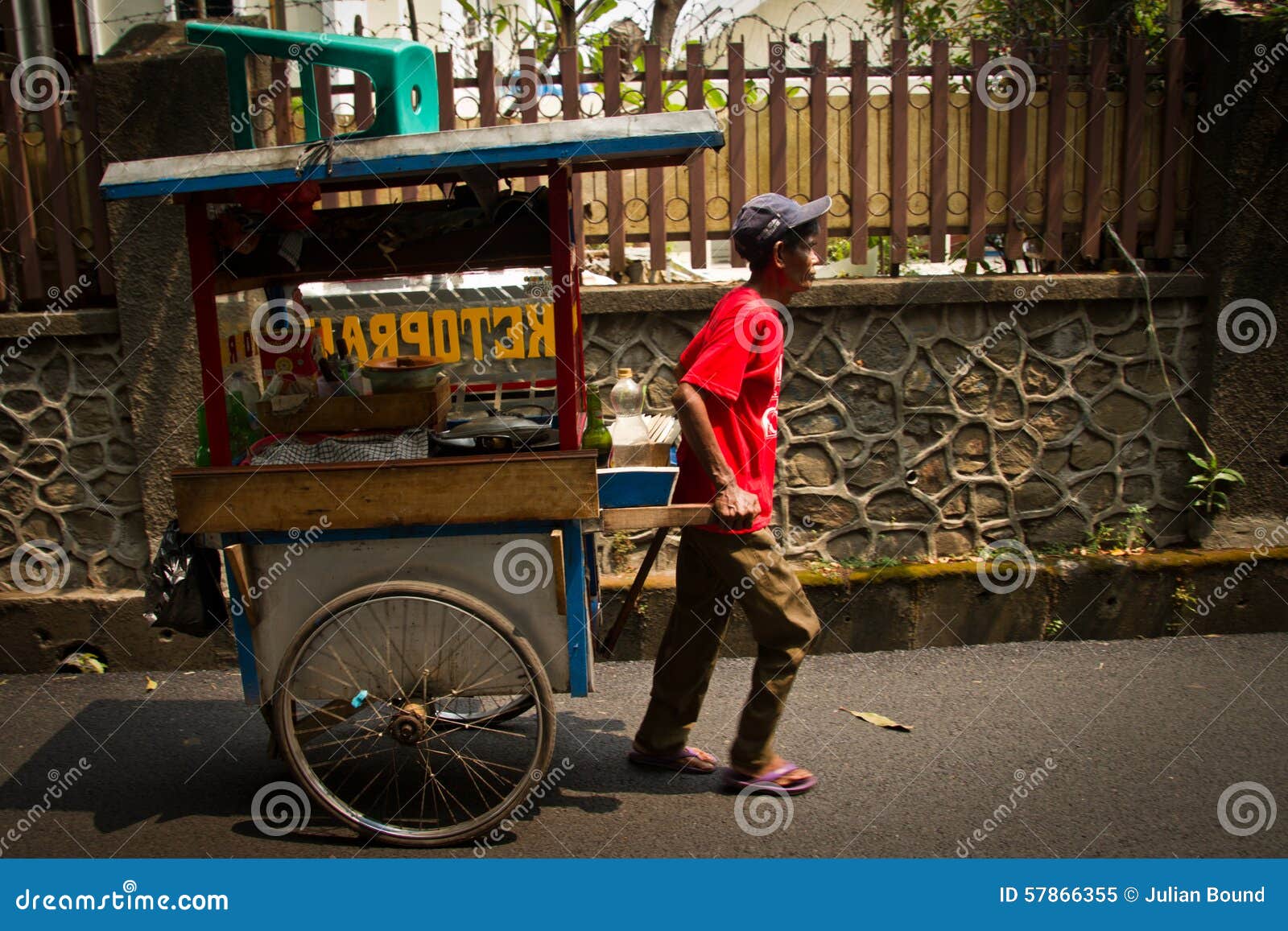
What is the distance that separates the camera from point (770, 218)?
144 inches

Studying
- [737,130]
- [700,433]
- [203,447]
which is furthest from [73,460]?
[737,130]

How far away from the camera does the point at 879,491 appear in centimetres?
541

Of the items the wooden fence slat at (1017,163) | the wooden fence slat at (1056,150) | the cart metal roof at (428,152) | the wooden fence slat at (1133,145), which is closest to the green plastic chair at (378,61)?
the cart metal roof at (428,152)

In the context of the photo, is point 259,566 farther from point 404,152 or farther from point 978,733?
point 978,733

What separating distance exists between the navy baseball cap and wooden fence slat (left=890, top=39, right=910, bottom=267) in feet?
5.74

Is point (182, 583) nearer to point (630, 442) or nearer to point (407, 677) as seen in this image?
point (407, 677)

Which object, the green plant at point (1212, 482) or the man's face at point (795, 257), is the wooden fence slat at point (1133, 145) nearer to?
the green plant at point (1212, 482)

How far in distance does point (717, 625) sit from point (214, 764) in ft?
6.61

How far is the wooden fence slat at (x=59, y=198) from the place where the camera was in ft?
16.8

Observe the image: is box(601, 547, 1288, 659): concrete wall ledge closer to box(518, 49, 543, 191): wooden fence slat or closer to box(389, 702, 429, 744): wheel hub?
box(389, 702, 429, 744): wheel hub

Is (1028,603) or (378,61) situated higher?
(378,61)

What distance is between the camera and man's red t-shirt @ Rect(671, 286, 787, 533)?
355cm

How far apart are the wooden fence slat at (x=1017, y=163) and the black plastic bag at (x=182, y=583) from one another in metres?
3.95

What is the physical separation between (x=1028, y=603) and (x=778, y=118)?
2573 mm
